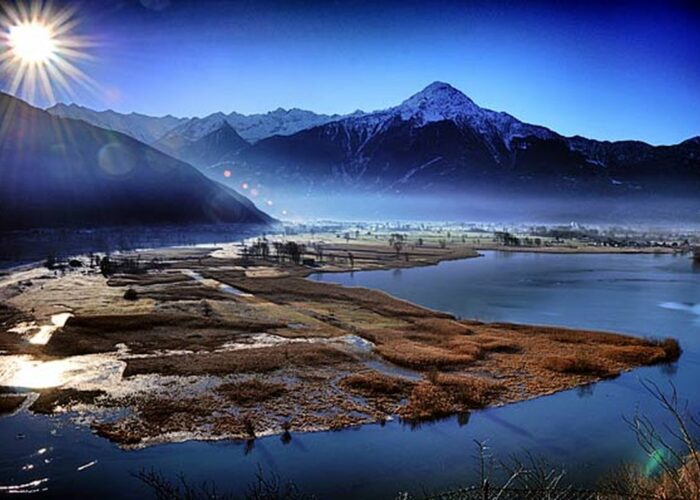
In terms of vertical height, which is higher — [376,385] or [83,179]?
[83,179]

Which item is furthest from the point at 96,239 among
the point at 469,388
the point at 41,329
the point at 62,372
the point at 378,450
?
the point at 378,450

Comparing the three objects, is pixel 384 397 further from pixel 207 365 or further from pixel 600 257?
pixel 600 257

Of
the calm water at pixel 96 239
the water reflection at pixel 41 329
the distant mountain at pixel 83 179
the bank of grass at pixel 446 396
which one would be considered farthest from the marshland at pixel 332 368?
the distant mountain at pixel 83 179

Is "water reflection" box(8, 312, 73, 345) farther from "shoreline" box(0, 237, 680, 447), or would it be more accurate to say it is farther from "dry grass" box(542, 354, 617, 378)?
"dry grass" box(542, 354, 617, 378)

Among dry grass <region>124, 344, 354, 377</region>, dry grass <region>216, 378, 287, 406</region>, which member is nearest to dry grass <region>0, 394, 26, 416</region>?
dry grass <region>124, 344, 354, 377</region>

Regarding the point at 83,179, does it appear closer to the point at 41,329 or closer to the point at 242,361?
the point at 41,329

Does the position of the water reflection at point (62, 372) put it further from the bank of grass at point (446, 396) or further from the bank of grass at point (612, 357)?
the bank of grass at point (612, 357)

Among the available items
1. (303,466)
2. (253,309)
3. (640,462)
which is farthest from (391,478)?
(253,309)
